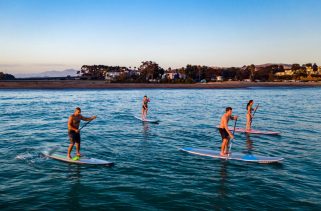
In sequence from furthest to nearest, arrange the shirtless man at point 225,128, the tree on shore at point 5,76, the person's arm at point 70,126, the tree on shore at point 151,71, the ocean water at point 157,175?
the tree on shore at point 5,76, the tree on shore at point 151,71, the shirtless man at point 225,128, the person's arm at point 70,126, the ocean water at point 157,175

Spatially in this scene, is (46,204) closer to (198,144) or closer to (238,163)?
(238,163)

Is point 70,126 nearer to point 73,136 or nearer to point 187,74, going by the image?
point 73,136

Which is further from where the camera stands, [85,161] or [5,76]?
[5,76]

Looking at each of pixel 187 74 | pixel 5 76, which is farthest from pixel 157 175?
pixel 5 76

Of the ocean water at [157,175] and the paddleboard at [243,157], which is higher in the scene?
the paddleboard at [243,157]

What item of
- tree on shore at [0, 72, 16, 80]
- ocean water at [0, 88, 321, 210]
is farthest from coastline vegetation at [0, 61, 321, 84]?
ocean water at [0, 88, 321, 210]

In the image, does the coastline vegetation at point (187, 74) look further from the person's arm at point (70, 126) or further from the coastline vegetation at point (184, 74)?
the person's arm at point (70, 126)

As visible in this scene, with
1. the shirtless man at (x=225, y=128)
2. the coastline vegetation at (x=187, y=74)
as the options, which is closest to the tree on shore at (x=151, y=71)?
the coastline vegetation at (x=187, y=74)

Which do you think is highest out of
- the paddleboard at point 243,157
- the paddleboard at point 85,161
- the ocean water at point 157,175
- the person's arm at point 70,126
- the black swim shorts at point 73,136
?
the person's arm at point 70,126

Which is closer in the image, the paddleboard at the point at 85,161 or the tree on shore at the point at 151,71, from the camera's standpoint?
the paddleboard at the point at 85,161

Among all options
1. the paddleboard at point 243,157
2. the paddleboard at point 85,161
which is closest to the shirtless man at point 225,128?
the paddleboard at point 243,157

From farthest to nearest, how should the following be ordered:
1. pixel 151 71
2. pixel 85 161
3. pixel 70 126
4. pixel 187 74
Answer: pixel 187 74, pixel 151 71, pixel 85 161, pixel 70 126

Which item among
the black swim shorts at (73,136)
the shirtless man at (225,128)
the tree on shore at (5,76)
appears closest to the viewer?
the black swim shorts at (73,136)

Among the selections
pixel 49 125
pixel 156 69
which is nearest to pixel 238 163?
pixel 49 125
